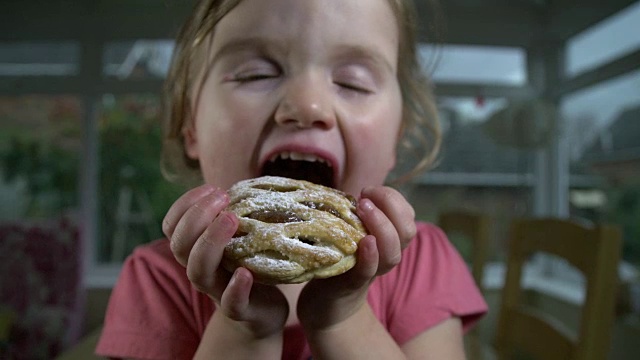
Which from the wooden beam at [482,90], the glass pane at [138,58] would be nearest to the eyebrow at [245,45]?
the glass pane at [138,58]

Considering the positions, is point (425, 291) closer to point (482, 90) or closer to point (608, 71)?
point (482, 90)

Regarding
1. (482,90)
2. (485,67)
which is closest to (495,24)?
(482,90)

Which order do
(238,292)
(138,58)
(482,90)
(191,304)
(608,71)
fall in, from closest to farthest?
(238,292), (191,304), (138,58), (482,90), (608,71)

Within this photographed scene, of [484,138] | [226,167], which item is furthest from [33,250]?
[484,138]

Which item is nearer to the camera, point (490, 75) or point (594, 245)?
point (594, 245)

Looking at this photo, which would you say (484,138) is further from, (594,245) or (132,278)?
(132,278)

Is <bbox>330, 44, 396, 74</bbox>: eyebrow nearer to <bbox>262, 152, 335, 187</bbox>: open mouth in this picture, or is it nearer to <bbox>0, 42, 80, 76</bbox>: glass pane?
<bbox>262, 152, 335, 187</bbox>: open mouth

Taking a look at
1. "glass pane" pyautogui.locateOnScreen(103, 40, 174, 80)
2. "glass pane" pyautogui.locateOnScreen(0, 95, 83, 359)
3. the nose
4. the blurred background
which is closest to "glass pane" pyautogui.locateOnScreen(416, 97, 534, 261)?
the blurred background
